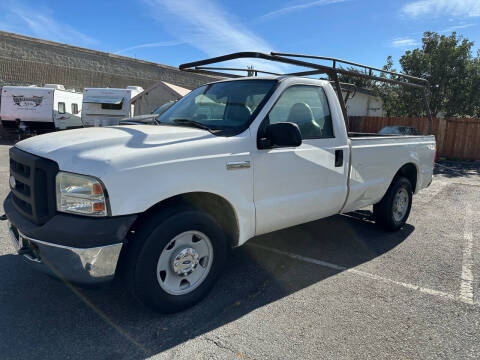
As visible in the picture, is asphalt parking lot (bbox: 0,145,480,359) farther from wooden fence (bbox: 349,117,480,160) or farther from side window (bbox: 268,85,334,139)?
wooden fence (bbox: 349,117,480,160)

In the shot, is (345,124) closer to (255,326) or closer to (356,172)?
(356,172)

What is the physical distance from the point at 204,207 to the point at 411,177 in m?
3.98

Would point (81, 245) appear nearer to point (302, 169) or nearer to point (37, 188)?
point (37, 188)

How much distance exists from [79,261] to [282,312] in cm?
171

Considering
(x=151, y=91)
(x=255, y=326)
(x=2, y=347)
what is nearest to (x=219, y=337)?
(x=255, y=326)

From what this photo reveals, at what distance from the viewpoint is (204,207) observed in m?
3.24

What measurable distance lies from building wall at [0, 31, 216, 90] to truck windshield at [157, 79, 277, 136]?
27.7 meters

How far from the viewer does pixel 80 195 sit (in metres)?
2.47

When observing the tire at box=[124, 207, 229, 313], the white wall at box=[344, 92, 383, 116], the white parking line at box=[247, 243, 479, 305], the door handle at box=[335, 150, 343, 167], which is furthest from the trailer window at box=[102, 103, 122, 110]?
the white wall at box=[344, 92, 383, 116]

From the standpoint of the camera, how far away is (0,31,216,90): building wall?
26078mm

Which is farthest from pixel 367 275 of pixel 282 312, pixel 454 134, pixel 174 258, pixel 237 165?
pixel 454 134

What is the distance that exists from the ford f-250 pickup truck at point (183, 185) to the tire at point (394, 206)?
1.16m

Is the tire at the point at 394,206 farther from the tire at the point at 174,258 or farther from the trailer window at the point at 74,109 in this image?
the trailer window at the point at 74,109

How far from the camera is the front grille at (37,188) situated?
256 centimetres
